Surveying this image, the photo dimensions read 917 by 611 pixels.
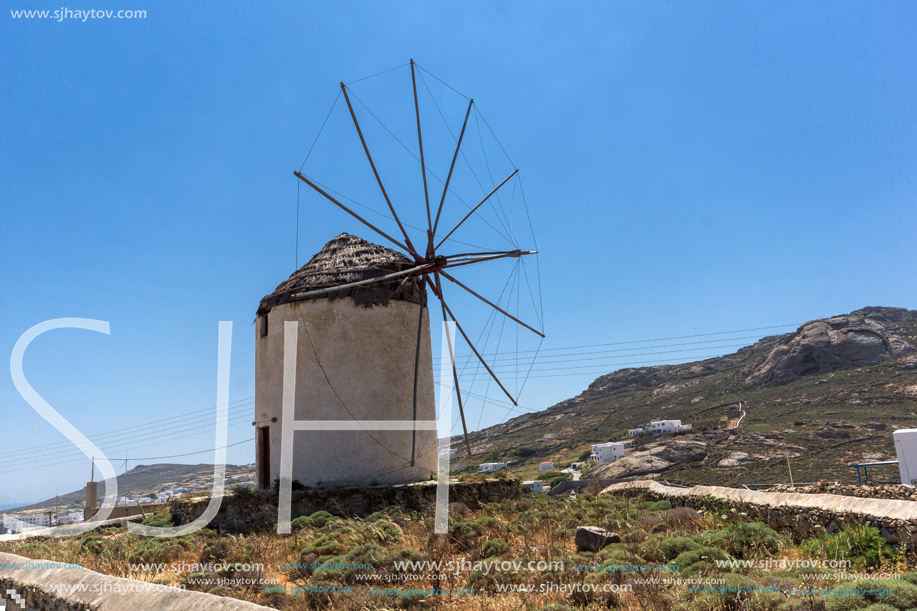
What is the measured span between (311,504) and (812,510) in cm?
826

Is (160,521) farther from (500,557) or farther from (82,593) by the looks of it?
(500,557)

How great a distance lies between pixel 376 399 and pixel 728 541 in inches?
305

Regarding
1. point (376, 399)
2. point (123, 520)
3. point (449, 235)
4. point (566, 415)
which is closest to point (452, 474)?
point (376, 399)

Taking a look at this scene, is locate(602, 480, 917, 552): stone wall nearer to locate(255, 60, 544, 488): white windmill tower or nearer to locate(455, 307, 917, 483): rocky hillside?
locate(255, 60, 544, 488): white windmill tower

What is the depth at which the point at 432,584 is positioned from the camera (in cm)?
551

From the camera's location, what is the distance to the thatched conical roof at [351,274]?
499 inches

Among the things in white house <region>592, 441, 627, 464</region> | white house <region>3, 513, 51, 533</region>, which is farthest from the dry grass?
white house <region>592, 441, 627, 464</region>

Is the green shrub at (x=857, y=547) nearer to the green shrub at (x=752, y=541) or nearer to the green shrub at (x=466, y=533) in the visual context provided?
the green shrub at (x=752, y=541)

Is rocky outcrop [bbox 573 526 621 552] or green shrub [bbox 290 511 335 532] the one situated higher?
rocky outcrop [bbox 573 526 621 552]

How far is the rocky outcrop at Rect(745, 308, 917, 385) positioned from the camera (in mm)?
54344

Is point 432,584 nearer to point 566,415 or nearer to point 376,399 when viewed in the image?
point 376,399

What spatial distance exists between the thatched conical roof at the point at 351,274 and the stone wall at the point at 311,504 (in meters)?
3.95

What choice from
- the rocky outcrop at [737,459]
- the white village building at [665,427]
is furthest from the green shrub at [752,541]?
the white village building at [665,427]

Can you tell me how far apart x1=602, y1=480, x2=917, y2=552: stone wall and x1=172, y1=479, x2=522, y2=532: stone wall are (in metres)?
4.87
